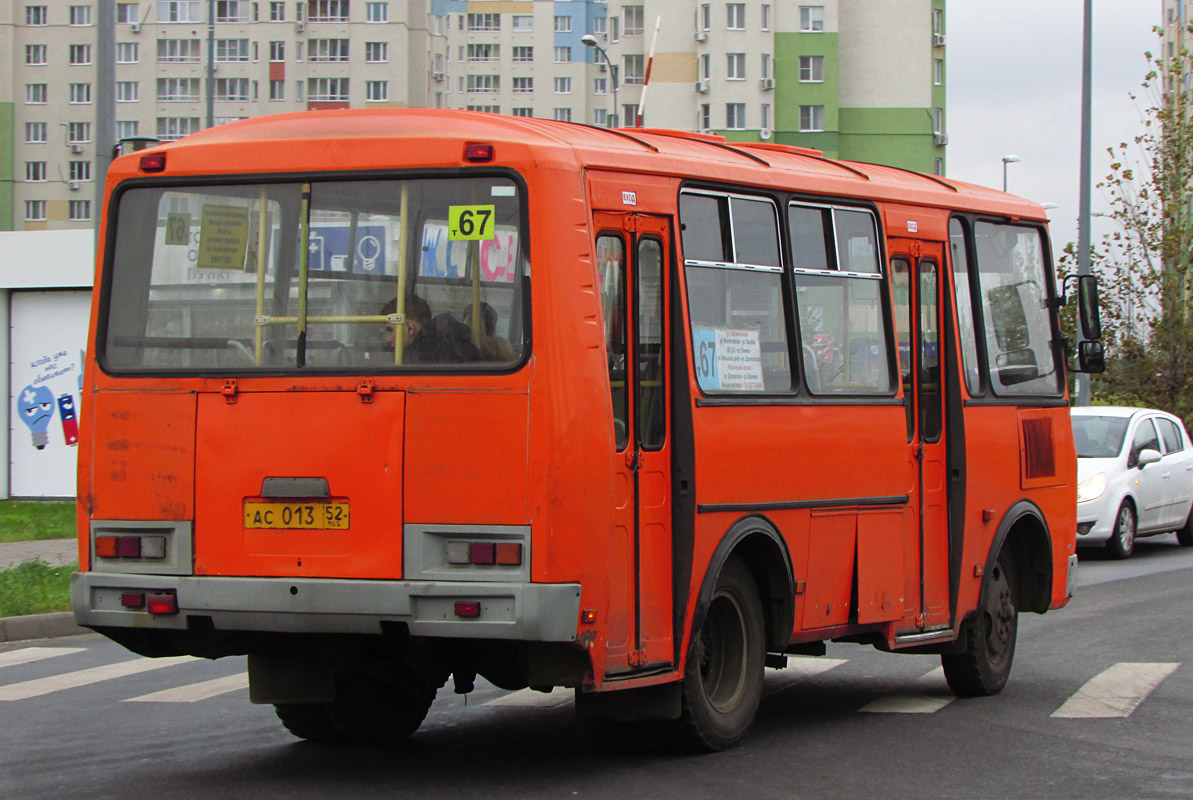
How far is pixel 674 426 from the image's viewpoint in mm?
8156

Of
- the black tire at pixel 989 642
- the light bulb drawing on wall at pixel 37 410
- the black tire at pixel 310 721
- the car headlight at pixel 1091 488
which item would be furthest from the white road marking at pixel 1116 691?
the light bulb drawing on wall at pixel 37 410

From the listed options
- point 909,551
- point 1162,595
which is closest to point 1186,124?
point 1162,595

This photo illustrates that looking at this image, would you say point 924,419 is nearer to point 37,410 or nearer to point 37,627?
point 37,627

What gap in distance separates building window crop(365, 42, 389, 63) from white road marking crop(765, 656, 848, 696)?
88.9 meters

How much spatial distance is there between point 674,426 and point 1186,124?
30275mm

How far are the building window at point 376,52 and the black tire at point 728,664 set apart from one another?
92.3 metres

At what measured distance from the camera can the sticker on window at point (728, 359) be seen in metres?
8.44

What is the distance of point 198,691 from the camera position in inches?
435

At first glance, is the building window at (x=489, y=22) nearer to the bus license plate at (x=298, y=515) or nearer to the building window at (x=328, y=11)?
the building window at (x=328, y=11)

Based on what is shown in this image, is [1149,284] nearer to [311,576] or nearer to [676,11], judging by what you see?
[311,576]

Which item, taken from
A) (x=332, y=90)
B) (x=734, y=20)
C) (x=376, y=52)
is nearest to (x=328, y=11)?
(x=376, y=52)

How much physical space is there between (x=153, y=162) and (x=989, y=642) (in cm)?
604

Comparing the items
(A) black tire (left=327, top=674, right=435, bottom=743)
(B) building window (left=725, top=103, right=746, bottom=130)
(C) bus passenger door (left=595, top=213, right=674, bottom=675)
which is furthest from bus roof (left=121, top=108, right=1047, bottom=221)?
(B) building window (left=725, top=103, right=746, bottom=130)

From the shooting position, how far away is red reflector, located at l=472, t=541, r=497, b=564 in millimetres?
7184
